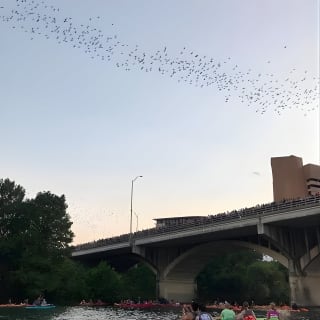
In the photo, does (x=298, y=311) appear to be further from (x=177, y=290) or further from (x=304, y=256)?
(x=177, y=290)

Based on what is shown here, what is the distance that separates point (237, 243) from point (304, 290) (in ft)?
44.0

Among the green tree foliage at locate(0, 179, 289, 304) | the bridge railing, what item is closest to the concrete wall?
the bridge railing

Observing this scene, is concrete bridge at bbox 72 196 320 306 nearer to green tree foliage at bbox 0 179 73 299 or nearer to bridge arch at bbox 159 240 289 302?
bridge arch at bbox 159 240 289 302

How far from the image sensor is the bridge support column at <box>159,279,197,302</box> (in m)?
87.1

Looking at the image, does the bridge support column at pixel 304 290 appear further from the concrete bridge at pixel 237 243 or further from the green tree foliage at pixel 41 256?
the green tree foliage at pixel 41 256

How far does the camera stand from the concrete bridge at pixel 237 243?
A: 2345 inches

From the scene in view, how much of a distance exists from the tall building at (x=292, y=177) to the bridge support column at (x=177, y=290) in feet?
82.0

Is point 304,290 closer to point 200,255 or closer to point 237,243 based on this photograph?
point 237,243

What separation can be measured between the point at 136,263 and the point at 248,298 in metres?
29.1

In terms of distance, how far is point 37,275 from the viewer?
63.4 meters

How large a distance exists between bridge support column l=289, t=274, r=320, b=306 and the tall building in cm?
2935

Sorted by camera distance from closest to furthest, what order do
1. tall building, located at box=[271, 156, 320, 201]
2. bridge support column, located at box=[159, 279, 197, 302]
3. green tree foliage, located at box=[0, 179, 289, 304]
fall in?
1. green tree foliage, located at box=[0, 179, 289, 304]
2. bridge support column, located at box=[159, 279, 197, 302]
3. tall building, located at box=[271, 156, 320, 201]

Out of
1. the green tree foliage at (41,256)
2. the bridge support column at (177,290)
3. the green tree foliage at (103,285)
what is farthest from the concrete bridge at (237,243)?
the green tree foliage at (41,256)

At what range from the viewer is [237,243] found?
70.6m
